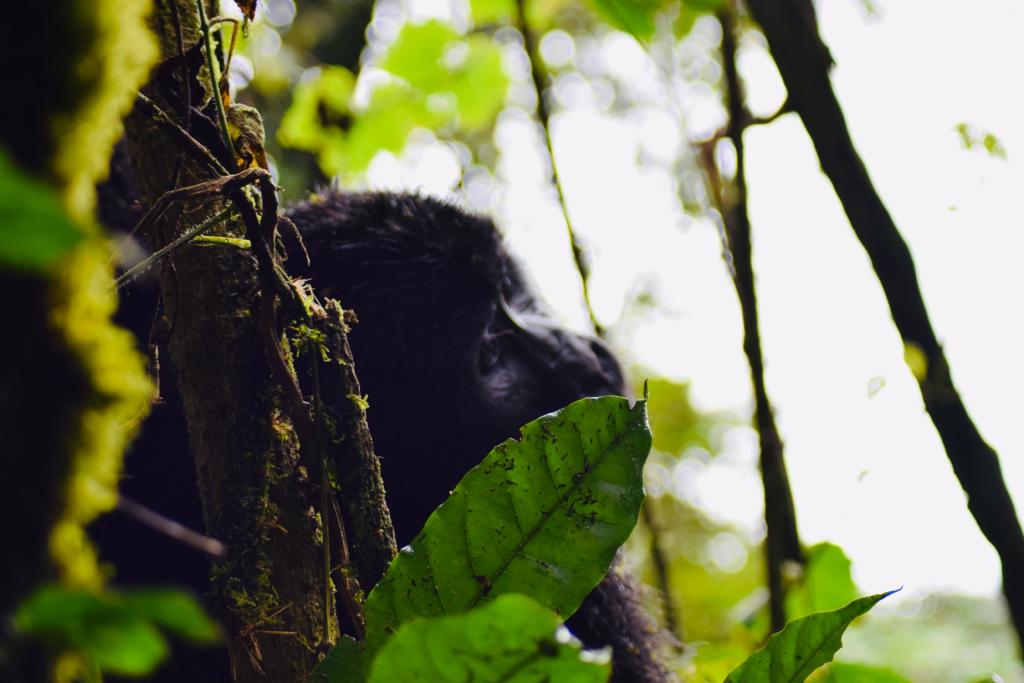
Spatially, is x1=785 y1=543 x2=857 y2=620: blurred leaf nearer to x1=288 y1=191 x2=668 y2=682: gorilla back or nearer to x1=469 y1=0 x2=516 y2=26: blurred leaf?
x1=288 y1=191 x2=668 y2=682: gorilla back

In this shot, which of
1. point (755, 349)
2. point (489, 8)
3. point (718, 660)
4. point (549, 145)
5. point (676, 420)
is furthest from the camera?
point (676, 420)

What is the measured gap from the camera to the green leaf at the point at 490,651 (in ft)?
1.99

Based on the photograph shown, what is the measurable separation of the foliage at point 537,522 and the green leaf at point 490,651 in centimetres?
23

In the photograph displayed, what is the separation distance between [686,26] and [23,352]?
2.58 meters

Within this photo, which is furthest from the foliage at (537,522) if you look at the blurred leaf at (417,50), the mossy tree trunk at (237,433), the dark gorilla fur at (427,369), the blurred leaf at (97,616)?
the blurred leaf at (417,50)

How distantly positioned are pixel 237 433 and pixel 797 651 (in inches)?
24.5

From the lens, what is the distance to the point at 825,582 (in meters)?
1.98

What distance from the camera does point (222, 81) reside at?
1170 mm

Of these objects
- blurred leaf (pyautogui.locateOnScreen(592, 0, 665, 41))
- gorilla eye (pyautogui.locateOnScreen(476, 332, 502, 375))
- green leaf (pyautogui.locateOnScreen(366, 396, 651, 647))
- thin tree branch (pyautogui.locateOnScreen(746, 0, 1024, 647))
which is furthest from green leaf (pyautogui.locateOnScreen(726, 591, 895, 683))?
gorilla eye (pyautogui.locateOnScreen(476, 332, 502, 375))

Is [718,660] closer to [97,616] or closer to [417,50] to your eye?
[97,616]

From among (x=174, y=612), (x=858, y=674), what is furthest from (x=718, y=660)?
(x=174, y=612)

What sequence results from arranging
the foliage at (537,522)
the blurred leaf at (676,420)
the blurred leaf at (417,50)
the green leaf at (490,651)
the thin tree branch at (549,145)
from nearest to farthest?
1. the green leaf at (490,651)
2. the foliage at (537,522)
3. the thin tree branch at (549,145)
4. the blurred leaf at (417,50)
5. the blurred leaf at (676,420)

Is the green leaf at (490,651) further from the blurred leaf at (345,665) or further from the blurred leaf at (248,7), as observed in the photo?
the blurred leaf at (248,7)

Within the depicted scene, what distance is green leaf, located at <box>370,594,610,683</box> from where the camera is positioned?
1.99 feet
